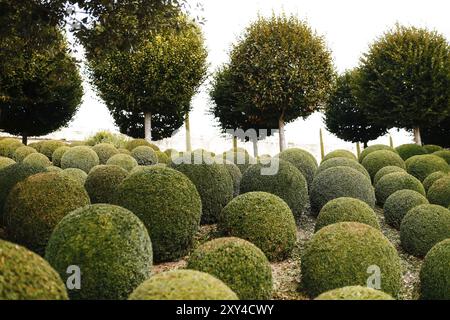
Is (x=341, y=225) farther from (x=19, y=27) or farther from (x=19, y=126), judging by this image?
(x=19, y=126)

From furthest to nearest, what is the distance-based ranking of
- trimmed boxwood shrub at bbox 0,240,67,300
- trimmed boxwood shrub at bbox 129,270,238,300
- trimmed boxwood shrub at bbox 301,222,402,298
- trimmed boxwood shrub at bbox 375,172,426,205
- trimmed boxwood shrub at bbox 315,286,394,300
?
1. trimmed boxwood shrub at bbox 375,172,426,205
2. trimmed boxwood shrub at bbox 301,222,402,298
3. trimmed boxwood shrub at bbox 315,286,394,300
4. trimmed boxwood shrub at bbox 129,270,238,300
5. trimmed boxwood shrub at bbox 0,240,67,300

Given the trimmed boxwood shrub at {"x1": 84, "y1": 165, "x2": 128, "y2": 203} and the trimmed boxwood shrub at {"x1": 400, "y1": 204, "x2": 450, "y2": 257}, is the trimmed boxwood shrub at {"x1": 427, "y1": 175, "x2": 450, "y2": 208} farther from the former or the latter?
the trimmed boxwood shrub at {"x1": 84, "y1": 165, "x2": 128, "y2": 203}

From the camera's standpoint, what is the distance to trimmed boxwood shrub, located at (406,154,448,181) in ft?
57.1

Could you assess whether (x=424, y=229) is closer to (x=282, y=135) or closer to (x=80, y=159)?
(x=80, y=159)

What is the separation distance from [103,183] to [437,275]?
7.71 meters

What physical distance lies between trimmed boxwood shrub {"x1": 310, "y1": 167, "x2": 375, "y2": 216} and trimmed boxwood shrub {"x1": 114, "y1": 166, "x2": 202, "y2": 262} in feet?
16.8

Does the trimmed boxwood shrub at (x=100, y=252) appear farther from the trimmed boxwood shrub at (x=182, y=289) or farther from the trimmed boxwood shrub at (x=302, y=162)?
the trimmed boxwood shrub at (x=302, y=162)

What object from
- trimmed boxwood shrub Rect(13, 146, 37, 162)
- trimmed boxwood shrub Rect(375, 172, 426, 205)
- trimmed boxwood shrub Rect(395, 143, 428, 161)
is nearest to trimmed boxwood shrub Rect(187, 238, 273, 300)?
trimmed boxwood shrub Rect(375, 172, 426, 205)

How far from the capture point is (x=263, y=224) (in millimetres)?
9328

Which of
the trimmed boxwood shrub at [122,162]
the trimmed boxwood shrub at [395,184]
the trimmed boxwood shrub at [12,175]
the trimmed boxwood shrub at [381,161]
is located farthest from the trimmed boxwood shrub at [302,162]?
the trimmed boxwood shrub at [12,175]

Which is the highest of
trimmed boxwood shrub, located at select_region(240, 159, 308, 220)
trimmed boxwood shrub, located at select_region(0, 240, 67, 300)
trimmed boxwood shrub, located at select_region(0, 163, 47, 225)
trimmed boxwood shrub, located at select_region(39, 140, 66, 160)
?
trimmed boxwood shrub, located at select_region(39, 140, 66, 160)

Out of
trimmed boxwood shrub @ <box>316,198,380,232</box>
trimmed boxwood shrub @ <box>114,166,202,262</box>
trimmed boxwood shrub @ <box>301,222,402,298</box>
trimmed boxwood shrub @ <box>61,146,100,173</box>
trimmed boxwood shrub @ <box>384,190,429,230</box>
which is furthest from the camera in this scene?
trimmed boxwood shrub @ <box>61,146,100,173</box>

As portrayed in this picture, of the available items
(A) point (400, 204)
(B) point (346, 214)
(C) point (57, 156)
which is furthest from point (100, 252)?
(C) point (57, 156)

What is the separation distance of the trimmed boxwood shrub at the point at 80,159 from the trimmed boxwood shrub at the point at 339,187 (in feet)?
32.0
